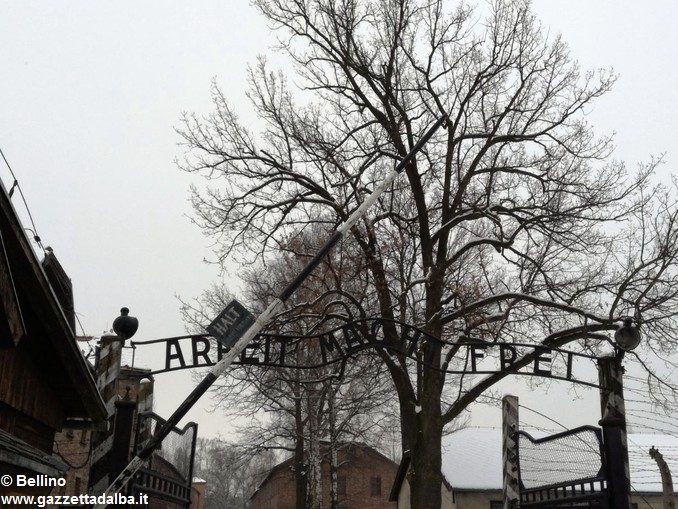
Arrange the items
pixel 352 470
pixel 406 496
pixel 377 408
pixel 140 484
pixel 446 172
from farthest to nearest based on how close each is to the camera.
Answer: pixel 352 470, pixel 406 496, pixel 377 408, pixel 446 172, pixel 140 484

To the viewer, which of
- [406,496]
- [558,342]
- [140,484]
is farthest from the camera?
[406,496]

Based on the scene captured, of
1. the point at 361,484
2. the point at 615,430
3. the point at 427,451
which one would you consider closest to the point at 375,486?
the point at 361,484

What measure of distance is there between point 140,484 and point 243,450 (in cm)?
2836

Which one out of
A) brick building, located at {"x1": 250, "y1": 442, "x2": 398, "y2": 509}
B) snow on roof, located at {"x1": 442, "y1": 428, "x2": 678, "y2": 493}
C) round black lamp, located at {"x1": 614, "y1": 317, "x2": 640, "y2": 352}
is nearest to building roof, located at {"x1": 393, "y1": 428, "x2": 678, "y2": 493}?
snow on roof, located at {"x1": 442, "y1": 428, "x2": 678, "y2": 493}

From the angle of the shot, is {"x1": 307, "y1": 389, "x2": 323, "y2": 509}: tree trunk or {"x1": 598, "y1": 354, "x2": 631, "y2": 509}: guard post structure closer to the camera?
{"x1": 598, "y1": 354, "x2": 631, "y2": 509}: guard post structure

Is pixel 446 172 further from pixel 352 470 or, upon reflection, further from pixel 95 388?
pixel 352 470

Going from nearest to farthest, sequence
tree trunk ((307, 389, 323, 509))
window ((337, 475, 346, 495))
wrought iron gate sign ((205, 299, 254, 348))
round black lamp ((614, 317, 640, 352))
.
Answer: wrought iron gate sign ((205, 299, 254, 348)), round black lamp ((614, 317, 640, 352)), tree trunk ((307, 389, 323, 509)), window ((337, 475, 346, 495))

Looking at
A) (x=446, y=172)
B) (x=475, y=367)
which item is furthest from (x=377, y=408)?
(x=475, y=367)

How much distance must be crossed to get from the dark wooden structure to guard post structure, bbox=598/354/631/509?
6654 millimetres

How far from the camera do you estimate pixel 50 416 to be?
12.0 metres

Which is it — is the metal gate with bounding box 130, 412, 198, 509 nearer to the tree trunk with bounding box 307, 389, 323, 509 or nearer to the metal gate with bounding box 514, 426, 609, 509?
the metal gate with bounding box 514, 426, 609, 509

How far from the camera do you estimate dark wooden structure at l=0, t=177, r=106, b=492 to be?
269 inches

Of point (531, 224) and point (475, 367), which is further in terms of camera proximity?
point (531, 224)

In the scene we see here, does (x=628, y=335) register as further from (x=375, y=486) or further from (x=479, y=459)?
(x=375, y=486)
